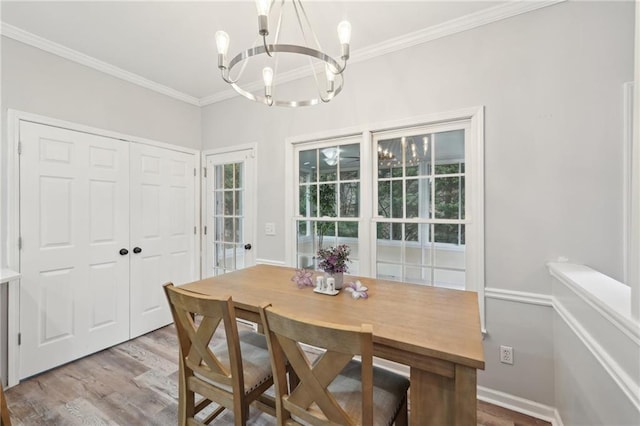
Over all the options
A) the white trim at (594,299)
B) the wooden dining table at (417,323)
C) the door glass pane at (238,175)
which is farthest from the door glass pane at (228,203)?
the white trim at (594,299)

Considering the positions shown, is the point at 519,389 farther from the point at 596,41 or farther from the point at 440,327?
the point at 596,41

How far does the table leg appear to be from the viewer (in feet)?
3.05

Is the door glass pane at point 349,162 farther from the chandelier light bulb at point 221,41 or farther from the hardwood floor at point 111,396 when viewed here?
the hardwood floor at point 111,396

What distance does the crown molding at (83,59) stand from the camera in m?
2.22

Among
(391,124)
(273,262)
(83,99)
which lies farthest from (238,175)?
(391,124)

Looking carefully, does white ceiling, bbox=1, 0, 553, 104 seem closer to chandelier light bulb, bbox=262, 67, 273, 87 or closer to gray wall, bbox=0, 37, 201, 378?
gray wall, bbox=0, 37, 201, 378

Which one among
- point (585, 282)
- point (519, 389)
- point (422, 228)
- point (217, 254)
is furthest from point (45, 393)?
point (585, 282)

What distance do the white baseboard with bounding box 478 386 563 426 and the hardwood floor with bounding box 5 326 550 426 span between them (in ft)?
0.13

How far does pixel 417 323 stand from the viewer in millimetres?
1205

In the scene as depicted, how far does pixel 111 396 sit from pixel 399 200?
2.72m

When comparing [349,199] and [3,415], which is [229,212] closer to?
[349,199]

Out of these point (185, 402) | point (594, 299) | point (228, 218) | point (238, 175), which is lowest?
point (185, 402)

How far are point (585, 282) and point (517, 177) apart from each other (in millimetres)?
832

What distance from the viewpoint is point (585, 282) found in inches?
55.5
